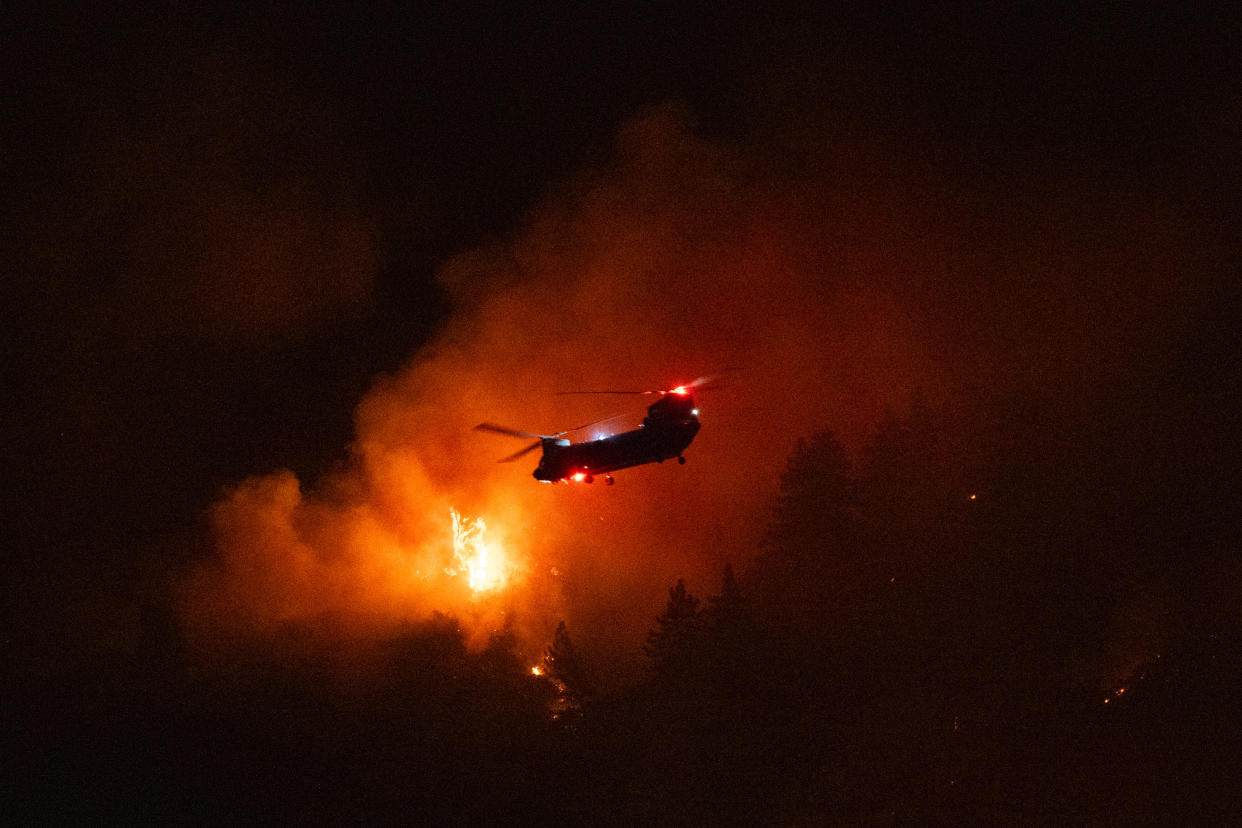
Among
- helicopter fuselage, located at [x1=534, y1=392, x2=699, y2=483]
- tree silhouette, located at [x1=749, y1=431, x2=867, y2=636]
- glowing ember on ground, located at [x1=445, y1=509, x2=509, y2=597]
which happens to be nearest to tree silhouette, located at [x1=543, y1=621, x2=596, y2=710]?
glowing ember on ground, located at [x1=445, y1=509, x2=509, y2=597]

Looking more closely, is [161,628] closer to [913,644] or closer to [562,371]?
[562,371]

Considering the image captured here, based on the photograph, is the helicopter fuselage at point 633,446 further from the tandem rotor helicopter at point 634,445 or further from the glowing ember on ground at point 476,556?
the glowing ember on ground at point 476,556

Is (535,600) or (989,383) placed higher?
(989,383)

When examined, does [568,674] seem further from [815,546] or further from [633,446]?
[633,446]

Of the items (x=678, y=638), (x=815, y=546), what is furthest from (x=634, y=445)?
(x=678, y=638)

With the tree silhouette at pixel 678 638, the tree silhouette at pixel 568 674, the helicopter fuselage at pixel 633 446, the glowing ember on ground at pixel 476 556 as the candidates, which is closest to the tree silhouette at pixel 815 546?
the tree silhouette at pixel 678 638

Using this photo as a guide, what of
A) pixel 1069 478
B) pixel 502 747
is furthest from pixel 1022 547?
pixel 502 747
